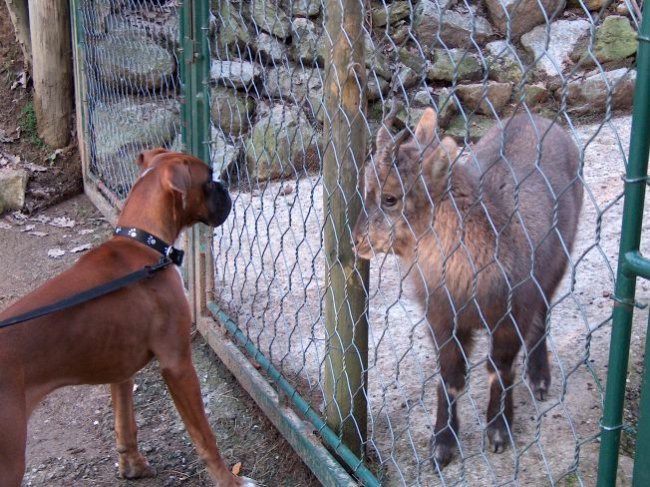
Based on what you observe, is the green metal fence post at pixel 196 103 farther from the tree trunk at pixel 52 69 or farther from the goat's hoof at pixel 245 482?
the tree trunk at pixel 52 69

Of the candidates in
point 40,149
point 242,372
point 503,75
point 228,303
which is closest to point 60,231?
point 40,149

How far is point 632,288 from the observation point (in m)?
1.75

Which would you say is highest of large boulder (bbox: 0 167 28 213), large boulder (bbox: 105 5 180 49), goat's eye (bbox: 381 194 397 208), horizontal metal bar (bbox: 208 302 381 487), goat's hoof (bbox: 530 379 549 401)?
large boulder (bbox: 105 5 180 49)

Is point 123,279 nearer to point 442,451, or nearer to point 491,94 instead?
point 442,451

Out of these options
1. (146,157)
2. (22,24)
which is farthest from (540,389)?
(22,24)

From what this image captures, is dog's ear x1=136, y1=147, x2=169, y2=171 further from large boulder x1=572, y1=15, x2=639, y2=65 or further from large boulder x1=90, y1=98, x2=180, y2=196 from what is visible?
large boulder x1=572, y1=15, x2=639, y2=65

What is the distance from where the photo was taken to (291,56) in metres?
7.35

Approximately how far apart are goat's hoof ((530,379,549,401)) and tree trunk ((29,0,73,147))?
4975 mm

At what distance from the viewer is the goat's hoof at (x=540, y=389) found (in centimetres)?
388

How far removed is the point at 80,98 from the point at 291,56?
6.52ft

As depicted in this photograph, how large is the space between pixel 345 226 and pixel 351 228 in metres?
0.03

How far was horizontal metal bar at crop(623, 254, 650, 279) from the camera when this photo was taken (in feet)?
5.51

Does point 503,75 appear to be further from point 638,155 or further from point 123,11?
point 638,155

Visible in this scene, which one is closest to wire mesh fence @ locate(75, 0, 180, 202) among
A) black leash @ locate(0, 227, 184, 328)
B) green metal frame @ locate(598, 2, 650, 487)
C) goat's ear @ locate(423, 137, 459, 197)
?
black leash @ locate(0, 227, 184, 328)
